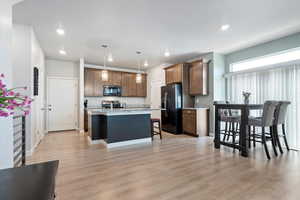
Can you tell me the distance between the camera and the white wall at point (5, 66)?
1584 millimetres

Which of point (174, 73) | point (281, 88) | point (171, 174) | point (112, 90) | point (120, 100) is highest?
point (174, 73)

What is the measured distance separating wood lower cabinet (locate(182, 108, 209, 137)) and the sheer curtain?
1161 mm

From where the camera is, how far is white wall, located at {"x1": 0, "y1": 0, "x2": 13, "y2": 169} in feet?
5.20

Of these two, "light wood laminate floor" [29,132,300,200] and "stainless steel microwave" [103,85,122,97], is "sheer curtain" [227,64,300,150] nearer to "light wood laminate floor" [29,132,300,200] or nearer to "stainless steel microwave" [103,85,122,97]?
"light wood laminate floor" [29,132,300,200]

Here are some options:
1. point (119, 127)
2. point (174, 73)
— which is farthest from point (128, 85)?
point (119, 127)

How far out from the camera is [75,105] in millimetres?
5867

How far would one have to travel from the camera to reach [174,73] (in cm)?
555

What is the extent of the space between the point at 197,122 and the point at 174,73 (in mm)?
1952

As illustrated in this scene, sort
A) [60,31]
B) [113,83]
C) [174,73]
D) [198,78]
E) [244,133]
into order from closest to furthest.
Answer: [244,133] → [60,31] → [198,78] → [174,73] → [113,83]

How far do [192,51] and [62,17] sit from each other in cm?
355

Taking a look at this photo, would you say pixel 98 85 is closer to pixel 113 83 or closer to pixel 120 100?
pixel 113 83

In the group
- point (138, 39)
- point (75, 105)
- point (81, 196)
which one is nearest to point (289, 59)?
point (138, 39)

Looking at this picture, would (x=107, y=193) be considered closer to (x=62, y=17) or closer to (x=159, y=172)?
(x=159, y=172)

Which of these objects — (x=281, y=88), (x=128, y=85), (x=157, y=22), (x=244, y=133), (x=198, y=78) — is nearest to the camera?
(x=157, y=22)
